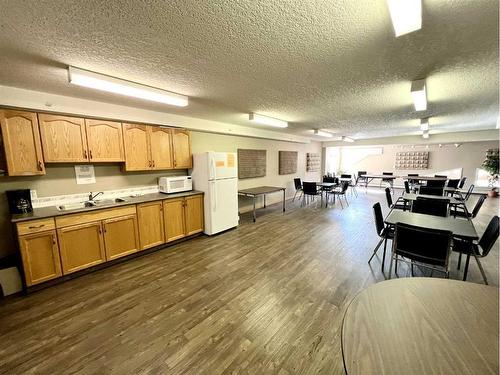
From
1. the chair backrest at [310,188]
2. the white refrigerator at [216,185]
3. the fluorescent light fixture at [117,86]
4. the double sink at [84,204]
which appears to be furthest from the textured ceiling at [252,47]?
the chair backrest at [310,188]

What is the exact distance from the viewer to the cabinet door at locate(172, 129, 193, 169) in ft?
13.2

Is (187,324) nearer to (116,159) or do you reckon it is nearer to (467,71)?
(116,159)

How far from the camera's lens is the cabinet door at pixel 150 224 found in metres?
3.33

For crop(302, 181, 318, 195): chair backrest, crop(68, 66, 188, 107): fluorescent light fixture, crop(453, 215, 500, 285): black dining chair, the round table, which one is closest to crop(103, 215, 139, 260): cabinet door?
crop(68, 66, 188, 107): fluorescent light fixture

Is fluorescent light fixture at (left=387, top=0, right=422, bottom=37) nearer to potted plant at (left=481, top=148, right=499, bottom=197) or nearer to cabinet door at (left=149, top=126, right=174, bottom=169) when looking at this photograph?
cabinet door at (left=149, top=126, right=174, bottom=169)

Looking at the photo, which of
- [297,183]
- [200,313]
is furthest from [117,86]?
[297,183]

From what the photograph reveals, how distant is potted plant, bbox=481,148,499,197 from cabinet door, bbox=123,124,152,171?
11.0 metres

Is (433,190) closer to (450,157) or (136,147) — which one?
Result: (450,157)

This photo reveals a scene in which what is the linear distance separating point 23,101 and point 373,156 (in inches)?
513

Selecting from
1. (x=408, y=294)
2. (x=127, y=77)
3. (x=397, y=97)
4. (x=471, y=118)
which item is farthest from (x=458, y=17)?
(x=471, y=118)

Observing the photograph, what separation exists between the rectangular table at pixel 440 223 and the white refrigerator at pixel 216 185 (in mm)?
2798

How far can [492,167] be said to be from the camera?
7480mm

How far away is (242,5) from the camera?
4.20 ft

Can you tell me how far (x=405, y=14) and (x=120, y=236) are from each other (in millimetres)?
3828
